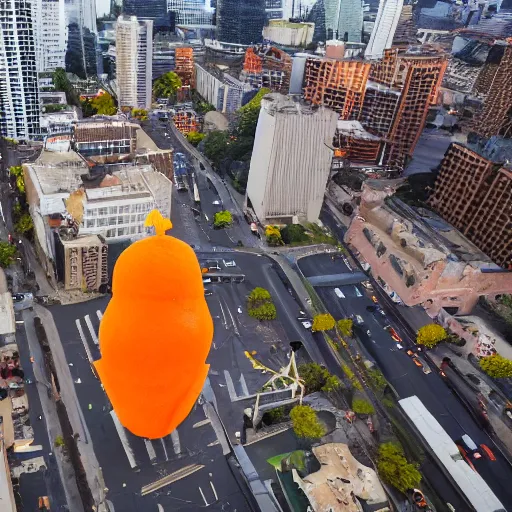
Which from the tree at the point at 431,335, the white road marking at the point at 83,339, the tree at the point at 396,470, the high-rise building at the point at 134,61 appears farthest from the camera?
the high-rise building at the point at 134,61

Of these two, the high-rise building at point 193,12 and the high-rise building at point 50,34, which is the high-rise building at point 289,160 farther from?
the high-rise building at point 193,12

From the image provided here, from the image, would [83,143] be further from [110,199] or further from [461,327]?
[461,327]

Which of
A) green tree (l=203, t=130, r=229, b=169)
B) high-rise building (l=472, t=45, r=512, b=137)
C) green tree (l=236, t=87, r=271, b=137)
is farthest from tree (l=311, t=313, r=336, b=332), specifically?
high-rise building (l=472, t=45, r=512, b=137)

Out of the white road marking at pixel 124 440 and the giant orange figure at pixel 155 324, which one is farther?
the white road marking at pixel 124 440

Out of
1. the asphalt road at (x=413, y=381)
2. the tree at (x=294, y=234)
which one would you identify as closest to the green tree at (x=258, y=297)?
the asphalt road at (x=413, y=381)

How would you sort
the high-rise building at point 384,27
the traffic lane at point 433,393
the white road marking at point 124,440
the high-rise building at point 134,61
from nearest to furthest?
the white road marking at point 124,440
the traffic lane at point 433,393
the high-rise building at point 134,61
the high-rise building at point 384,27
